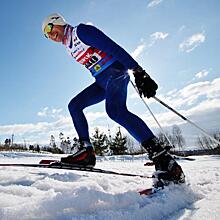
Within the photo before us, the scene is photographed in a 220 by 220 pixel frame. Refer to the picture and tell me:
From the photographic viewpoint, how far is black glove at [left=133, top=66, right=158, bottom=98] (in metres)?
2.58

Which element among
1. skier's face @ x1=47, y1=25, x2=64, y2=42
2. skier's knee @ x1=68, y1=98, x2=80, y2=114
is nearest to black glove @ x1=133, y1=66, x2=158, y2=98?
skier's knee @ x1=68, y1=98, x2=80, y2=114

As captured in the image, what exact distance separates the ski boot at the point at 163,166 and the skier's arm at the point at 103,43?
842 millimetres

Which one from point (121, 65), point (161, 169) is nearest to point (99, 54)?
point (121, 65)

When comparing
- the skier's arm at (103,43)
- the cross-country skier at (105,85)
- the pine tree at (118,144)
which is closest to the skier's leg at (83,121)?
the cross-country skier at (105,85)

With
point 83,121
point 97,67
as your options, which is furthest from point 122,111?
point 83,121

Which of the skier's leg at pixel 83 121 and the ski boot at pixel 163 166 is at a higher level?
the skier's leg at pixel 83 121

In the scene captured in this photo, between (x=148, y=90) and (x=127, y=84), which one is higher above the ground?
(x=127, y=84)

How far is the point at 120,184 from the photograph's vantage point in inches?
93.6

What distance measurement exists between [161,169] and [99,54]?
1.47m

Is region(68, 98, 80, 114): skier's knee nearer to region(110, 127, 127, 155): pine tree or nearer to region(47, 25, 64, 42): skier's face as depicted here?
region(47, 25, 64, 42): skier's face

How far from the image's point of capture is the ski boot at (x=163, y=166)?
2.41 meters

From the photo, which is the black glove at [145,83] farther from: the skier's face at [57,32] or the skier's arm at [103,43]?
the skier's face at [57,32]

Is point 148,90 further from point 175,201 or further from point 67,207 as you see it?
point 67,207

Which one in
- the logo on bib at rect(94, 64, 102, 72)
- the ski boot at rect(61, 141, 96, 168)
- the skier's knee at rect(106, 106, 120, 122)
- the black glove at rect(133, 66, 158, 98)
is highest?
the logo on bib at rect(94, 64, 102, 72)
